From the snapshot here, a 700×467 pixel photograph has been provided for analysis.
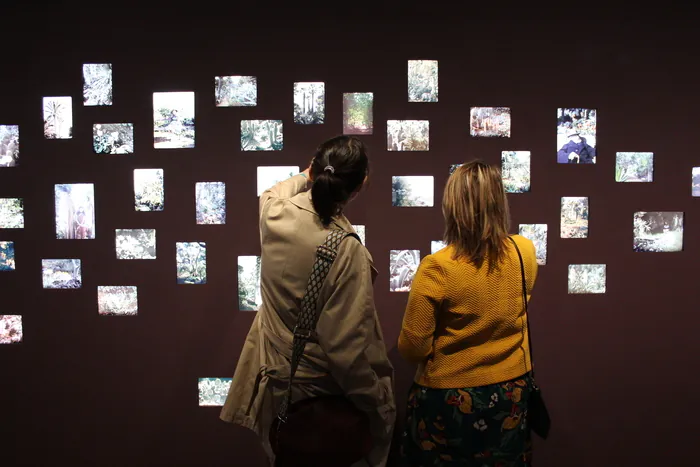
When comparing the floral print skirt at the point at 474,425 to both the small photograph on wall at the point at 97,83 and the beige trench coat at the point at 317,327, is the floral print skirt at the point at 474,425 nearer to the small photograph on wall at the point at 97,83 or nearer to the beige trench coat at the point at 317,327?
the beige trench coat at the point at 317,327

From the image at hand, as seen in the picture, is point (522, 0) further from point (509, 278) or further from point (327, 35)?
point (509, 278)

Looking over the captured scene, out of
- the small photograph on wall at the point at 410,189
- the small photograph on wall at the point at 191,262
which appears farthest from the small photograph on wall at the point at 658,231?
the small photograph on wall at the point at 191,262

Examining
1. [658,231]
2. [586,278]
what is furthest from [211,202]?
[658,231]

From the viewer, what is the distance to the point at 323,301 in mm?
1383

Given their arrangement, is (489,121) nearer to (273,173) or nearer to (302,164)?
(302,164)

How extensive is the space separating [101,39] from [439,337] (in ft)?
6.89

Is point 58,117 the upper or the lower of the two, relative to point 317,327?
upper

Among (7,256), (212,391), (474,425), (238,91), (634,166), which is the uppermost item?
(238,91)

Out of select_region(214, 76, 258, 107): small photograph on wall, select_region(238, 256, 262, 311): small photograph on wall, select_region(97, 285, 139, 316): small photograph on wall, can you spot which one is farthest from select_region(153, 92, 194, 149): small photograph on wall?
select_region(97, 285, 139, 316): small photograph on wall

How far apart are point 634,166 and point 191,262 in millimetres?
2219

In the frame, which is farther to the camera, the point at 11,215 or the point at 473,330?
the point at 11,215

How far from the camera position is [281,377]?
145 cm

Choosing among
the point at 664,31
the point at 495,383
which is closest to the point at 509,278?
the point at 495,383

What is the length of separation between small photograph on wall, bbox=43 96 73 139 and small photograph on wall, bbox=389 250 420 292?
1.68 metres
